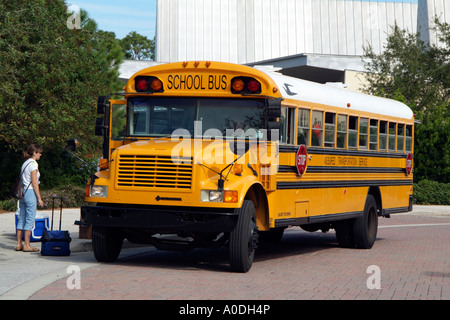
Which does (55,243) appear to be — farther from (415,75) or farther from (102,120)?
(415,75)

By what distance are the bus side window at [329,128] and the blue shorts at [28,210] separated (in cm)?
467

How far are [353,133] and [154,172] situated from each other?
15.6ft

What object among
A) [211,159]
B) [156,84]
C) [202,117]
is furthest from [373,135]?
[211,159]

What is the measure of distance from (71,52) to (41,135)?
8.19 ft

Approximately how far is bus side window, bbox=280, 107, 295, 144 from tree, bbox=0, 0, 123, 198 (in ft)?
34.2

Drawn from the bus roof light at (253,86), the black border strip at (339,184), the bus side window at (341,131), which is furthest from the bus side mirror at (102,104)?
the bus side window at (341,131)

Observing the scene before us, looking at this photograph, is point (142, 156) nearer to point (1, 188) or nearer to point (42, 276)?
point (42, 276)

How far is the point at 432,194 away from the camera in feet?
99.1

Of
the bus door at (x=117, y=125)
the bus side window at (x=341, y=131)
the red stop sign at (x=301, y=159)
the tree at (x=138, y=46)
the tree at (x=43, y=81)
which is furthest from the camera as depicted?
the tree at (x=138, y=46)

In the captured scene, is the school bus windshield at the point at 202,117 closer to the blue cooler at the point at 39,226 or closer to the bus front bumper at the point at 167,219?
the bus front bumper at the point at 167,219

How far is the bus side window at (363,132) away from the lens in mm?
14281

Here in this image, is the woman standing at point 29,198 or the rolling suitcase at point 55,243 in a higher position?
the woman standing at point 29,198

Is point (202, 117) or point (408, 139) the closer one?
point (202, 117)

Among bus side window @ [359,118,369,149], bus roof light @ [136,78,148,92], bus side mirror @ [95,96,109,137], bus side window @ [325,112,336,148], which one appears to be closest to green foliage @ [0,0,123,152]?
bus side mirror @ [95,96,109,137]
